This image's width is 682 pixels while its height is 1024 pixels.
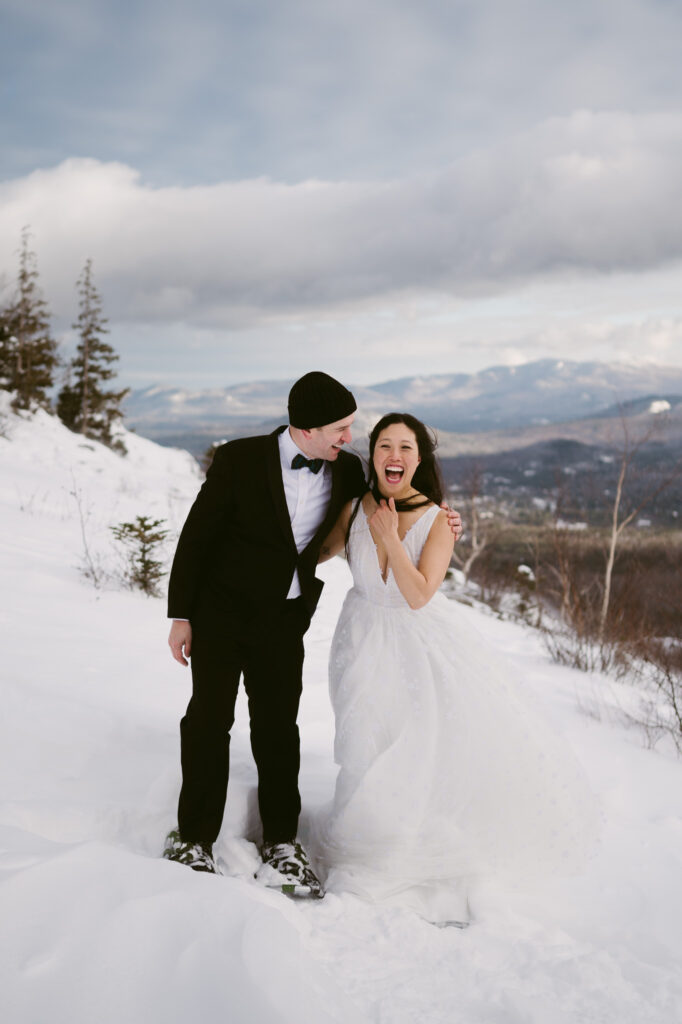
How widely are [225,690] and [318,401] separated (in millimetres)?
1158

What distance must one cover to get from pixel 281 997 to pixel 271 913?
28 cm

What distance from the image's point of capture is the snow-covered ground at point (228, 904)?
1.58m

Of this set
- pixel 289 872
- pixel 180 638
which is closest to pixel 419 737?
pixel 289 872

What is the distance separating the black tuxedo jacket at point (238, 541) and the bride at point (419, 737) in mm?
348

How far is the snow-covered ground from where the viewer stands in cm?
158

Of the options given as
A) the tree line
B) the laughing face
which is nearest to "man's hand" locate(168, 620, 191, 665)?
the laughing face

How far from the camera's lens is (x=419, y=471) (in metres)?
2.90

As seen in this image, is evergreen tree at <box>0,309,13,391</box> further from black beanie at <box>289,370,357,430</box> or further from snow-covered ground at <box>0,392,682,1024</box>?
black beanie at <box>289,370,357,430</box>

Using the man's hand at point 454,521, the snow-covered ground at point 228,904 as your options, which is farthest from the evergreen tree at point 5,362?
the man's hand at point 454,521

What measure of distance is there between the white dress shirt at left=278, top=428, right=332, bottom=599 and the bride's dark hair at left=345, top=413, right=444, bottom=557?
0.62ft

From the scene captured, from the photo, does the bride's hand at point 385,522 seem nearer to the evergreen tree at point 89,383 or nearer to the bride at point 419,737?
the bride at point 419,737

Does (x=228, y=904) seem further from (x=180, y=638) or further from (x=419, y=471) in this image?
(x=419, y=471)

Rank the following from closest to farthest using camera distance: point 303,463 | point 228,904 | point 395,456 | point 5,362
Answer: point 228,904, point 303,463, point 395,456, point 5,362

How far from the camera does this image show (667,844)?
126 inches
